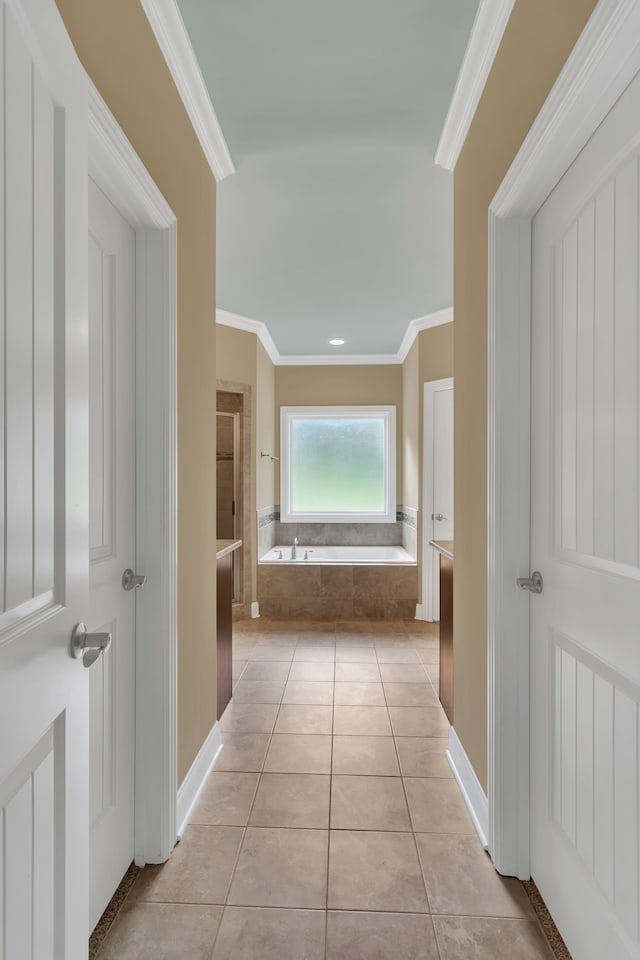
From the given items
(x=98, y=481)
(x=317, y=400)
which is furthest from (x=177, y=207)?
(x=317, y=400)

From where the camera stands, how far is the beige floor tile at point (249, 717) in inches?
101

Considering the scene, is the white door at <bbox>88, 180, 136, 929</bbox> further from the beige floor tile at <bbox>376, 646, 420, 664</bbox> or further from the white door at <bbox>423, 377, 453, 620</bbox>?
the white door at <bbox>423, 377, 453, 620</bbox>

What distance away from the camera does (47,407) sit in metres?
0.79

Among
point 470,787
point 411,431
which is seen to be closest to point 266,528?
point 411,431

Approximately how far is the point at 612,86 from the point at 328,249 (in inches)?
94.8

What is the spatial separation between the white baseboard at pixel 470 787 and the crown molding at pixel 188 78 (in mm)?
2649

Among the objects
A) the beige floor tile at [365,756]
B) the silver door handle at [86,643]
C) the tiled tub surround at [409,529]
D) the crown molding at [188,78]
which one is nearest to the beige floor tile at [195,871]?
the beige floor tile at [365,756]

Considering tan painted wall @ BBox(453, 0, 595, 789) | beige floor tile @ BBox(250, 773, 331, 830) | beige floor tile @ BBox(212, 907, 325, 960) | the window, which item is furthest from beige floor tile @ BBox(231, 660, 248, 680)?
the window

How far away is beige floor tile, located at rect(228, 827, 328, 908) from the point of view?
150 centimetres

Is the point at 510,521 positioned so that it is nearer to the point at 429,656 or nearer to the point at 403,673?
the point at 403,673

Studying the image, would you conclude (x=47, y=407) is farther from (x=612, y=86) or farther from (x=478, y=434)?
(x=478, y=434)

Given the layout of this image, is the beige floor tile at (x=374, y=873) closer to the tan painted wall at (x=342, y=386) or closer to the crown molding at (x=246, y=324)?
the crown molding at (x=246, y=324)

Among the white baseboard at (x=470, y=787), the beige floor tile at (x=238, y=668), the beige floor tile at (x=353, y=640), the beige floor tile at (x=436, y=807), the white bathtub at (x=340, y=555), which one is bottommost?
the beige floor tile at (x=353, y=640)

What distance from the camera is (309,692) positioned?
301cm
